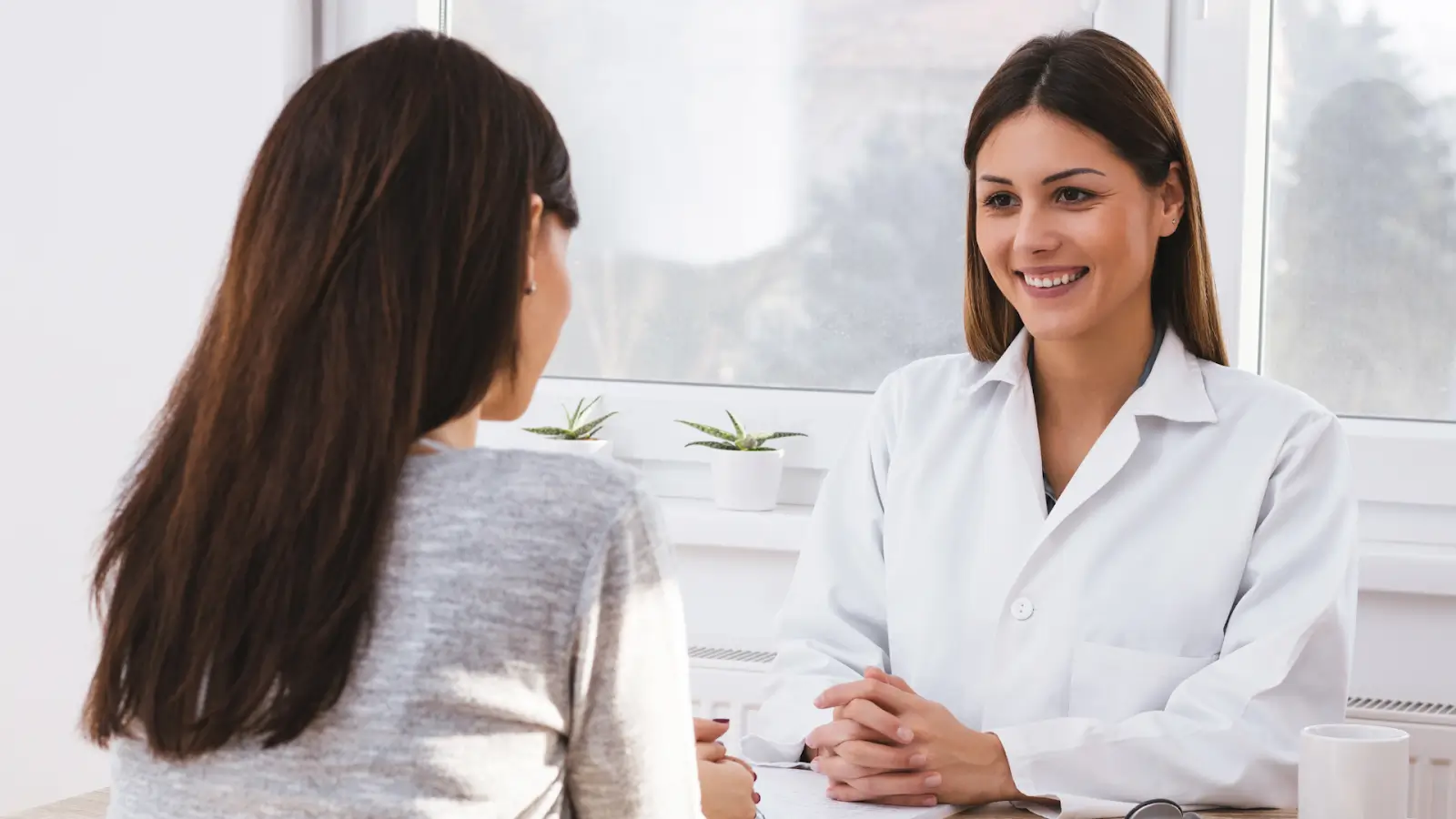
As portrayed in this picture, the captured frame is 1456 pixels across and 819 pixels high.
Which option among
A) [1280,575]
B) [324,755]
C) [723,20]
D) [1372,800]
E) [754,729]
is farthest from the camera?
[723,20]

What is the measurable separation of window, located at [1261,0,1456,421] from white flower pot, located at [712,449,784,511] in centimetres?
73

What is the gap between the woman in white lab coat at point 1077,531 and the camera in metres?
1.41

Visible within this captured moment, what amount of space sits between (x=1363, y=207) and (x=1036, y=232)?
74 cm

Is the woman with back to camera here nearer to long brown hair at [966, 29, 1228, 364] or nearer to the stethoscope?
the stethoscope

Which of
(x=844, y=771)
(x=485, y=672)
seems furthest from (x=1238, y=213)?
(x=485, y=672)

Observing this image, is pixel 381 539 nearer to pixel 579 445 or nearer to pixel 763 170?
pixel 579 445

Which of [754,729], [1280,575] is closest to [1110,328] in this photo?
[1280,575]

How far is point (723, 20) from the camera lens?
239 cm

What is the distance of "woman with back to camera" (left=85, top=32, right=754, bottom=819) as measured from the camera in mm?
807

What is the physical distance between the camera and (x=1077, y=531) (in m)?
1.59

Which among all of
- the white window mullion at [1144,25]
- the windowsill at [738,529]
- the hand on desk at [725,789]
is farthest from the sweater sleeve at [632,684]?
the white window mullion at [1144,25]

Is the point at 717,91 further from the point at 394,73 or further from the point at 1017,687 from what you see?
the point at 394,73

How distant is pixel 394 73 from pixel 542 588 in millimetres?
315

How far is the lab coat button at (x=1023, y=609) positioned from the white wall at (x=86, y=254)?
4.86 ft
